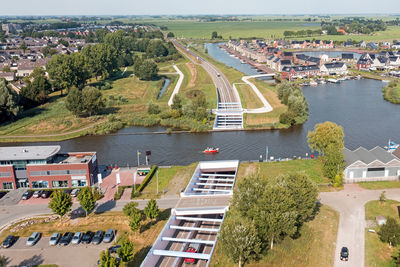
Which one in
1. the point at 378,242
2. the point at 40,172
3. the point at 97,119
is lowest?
the point at 378,242

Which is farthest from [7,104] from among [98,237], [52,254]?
[98,237]

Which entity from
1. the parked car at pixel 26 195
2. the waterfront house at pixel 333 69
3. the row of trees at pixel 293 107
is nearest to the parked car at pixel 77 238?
the parked car at pixel 26 195

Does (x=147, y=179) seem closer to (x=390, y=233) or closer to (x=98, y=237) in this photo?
(x=98, y=237)

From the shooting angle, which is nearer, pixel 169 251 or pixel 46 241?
pixel 169 251

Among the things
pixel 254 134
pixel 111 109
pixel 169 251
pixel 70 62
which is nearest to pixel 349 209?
pixel 169 251

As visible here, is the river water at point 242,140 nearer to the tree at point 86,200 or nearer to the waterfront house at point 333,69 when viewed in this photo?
the tree at point 86,200

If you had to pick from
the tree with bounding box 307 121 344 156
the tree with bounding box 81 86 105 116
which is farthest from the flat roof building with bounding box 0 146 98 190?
the tree with bounding box 307 121 344 156

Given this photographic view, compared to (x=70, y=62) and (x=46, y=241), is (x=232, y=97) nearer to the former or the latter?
(x=70, y=62)

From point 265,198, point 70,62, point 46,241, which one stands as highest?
point 70,62
